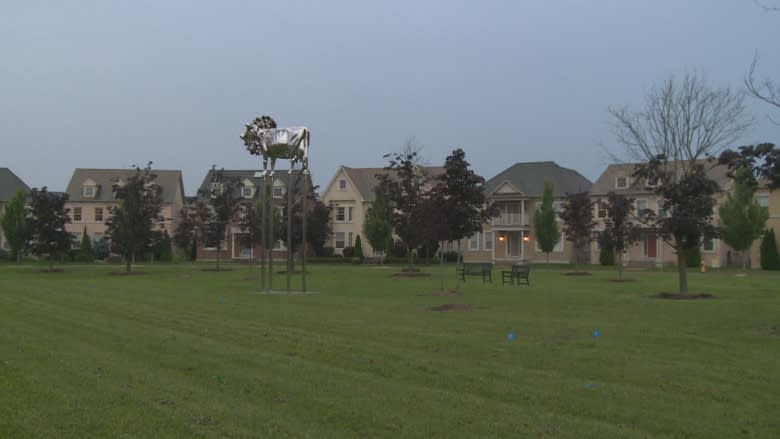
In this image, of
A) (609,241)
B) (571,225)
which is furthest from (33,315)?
(571,225)

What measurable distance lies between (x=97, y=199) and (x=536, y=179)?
43897 mm

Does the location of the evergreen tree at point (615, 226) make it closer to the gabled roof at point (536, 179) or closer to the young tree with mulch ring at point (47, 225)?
the gabled roof at point (536, 179)

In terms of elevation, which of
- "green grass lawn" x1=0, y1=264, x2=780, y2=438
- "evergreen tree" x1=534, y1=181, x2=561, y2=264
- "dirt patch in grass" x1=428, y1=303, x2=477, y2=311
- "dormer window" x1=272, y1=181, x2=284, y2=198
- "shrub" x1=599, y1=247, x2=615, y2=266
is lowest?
"green grass lawn" x1=0, y1=264, x2=780, y2=438

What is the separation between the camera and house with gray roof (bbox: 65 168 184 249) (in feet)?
250

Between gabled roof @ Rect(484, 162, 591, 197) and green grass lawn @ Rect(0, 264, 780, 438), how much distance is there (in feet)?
166

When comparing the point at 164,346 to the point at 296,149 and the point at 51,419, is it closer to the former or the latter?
the point at 51,419

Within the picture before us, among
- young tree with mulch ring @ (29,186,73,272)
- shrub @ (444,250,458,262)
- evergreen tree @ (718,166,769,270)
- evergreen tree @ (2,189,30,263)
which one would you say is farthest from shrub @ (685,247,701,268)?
evergreen tree @ (2,189,30,263)

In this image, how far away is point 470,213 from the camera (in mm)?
23766

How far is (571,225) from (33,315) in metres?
36.9

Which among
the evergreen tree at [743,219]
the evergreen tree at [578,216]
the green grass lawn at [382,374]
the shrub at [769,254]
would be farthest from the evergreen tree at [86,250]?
the shrub at [769,254]

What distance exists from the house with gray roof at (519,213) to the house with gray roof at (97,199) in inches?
1194

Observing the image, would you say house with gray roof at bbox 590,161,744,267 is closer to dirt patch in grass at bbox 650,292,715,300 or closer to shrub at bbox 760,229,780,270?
shrub at bbox 760,229,780,270

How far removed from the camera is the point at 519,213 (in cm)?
6919

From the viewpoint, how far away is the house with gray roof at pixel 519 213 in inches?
2685
